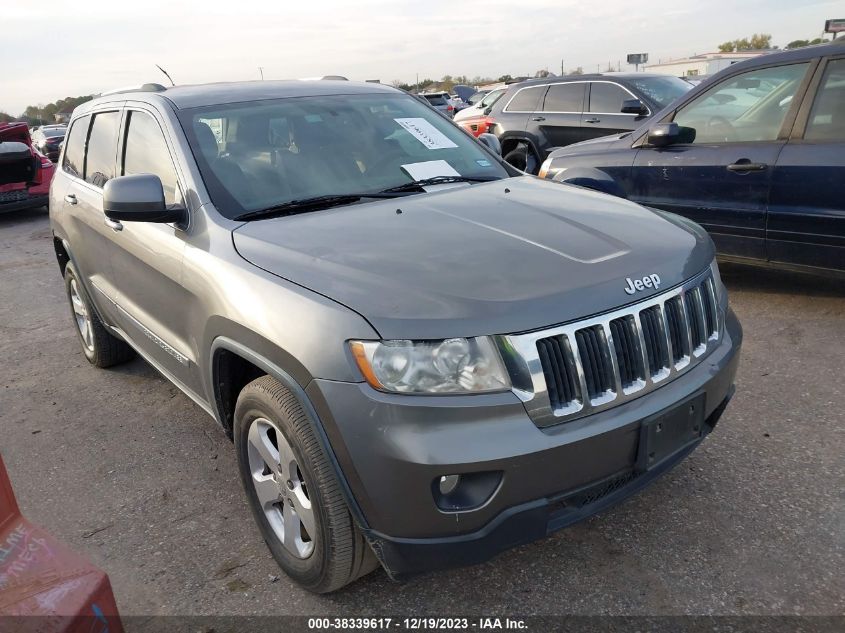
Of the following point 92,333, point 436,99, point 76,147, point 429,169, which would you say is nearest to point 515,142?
point 76,147

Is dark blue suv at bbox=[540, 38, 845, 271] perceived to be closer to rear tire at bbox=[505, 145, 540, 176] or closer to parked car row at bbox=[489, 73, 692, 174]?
parked car row at bbox=[489, 73, 692, 174]

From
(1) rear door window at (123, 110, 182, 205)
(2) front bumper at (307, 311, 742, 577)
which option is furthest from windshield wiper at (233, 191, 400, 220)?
(2) front bumper at (307, 311, 742, 577)

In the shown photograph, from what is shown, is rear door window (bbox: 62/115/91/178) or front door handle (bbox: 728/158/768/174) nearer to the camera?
rear door window (bbox: 62/115/91/178)

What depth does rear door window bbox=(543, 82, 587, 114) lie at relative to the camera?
370 inches

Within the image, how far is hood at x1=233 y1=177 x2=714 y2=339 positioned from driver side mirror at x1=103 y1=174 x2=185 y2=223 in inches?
15.6

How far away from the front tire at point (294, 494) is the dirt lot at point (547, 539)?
0.17m

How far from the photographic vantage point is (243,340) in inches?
96.5

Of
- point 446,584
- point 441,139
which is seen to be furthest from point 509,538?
point 441,139

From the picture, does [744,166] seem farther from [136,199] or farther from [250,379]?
[136,199]

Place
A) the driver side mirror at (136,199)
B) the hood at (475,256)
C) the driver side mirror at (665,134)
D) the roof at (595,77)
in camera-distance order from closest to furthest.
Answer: the hood at (475,256), the driver side mirror at (136,199), the driver side mirror at (665,134), the roof at (595,77)

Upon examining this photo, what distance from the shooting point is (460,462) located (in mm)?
1945

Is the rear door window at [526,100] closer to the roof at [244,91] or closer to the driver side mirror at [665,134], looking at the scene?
the driver side mirror at [665,134]

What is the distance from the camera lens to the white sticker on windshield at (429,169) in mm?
3338

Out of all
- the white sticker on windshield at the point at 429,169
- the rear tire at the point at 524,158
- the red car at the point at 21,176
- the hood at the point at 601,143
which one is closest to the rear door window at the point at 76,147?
the white sticker on windshield at the point at 429,169
